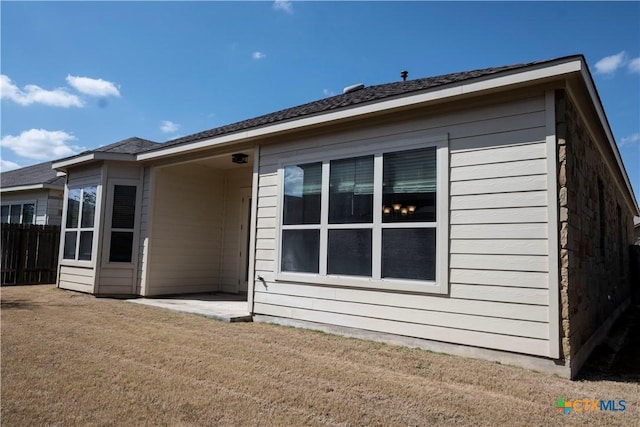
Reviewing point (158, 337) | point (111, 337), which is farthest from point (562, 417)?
point (111, 337)

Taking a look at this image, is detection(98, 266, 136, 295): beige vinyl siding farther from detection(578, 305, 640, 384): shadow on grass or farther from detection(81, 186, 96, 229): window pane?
detection(578, 305, 640, 384): shadow on grass

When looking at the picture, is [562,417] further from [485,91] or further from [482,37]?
[482,37]

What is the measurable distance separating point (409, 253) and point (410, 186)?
30.4 inches

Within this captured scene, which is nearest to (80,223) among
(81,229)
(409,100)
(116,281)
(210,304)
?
(81,229)

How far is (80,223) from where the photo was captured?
8.45m

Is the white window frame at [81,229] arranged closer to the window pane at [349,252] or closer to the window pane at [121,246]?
the window pane at [121,246]

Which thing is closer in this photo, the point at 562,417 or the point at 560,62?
the point at 562,417

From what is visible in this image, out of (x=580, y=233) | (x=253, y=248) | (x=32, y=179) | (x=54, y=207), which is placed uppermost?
(x=32, y=179)

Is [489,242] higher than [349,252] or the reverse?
higher

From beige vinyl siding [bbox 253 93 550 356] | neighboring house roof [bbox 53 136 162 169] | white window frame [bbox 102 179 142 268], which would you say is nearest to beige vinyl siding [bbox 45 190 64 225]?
neighboring house roof [bbox 53 136 162 169]

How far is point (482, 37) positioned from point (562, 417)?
239 inches

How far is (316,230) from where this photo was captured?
5.25 meters

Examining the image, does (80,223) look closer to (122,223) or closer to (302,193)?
(122,223)

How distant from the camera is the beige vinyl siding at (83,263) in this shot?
794 cm
